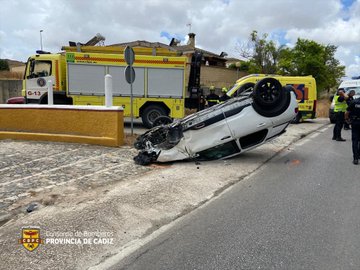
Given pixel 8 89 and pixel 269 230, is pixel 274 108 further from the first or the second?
pixel 8 89

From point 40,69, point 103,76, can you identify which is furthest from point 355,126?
point 40,69

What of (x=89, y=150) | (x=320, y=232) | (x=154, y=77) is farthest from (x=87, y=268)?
(x=154, y=77)

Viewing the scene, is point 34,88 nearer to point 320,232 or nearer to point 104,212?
point 104,212

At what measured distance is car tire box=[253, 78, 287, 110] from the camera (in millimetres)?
7227

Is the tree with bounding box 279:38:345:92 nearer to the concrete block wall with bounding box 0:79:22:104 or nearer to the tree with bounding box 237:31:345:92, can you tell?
the tree with bounding box 237:31:345:92

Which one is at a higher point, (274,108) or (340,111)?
(274,108)

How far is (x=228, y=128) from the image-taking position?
714 cm

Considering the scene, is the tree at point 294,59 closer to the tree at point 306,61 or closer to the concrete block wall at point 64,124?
the tree at point 306,61

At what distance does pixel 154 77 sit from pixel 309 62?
82.7 ft

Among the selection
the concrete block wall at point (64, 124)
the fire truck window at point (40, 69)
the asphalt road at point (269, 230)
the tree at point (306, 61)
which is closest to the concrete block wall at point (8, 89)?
the fire truck window at point (40, 69)

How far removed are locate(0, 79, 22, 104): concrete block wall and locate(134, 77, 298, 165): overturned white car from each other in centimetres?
1822

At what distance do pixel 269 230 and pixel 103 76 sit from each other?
10553 mm

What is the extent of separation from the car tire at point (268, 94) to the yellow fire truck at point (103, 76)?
19.8 ft

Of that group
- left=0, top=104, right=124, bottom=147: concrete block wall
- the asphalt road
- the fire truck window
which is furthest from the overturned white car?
the fire truck window
